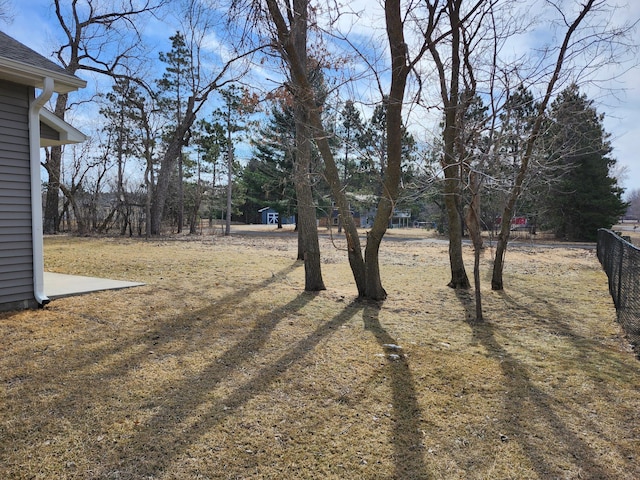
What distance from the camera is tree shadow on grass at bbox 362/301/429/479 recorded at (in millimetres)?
1994

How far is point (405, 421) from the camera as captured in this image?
96.1 inches

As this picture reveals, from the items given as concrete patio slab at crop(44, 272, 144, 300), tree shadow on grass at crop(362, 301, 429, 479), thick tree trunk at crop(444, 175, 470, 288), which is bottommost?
tree shadow on grass at crop(362, 301, 429, 479)

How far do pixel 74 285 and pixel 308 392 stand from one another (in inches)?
175

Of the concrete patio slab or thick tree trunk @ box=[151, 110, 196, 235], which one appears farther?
thick tree trunk @ box=[151, 110, 196, 235]

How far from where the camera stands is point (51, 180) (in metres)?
18.0

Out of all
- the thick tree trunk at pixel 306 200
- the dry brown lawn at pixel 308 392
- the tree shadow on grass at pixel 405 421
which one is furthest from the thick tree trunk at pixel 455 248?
the tree shadow on grass at pixel 405 421

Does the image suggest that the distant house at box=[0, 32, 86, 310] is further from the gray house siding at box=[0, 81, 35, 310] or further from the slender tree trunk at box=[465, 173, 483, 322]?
the slender tree trunk at box=[465, 173, 483, 322]

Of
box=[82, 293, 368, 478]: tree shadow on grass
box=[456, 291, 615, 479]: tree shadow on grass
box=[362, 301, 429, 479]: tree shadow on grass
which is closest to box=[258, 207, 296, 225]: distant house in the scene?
box=[82, 293, 368, 478]: tree shadow on grass

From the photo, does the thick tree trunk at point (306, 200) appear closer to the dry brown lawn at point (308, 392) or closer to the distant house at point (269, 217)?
the dry brown lawn at point (308, 392)

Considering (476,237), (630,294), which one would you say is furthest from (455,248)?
(630,294)

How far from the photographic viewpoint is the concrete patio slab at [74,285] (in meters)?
5.09

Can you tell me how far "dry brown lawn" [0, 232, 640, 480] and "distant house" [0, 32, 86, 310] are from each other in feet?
1.39

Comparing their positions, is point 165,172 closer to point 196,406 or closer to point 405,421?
point 196,406

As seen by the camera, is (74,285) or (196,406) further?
(74,285)
